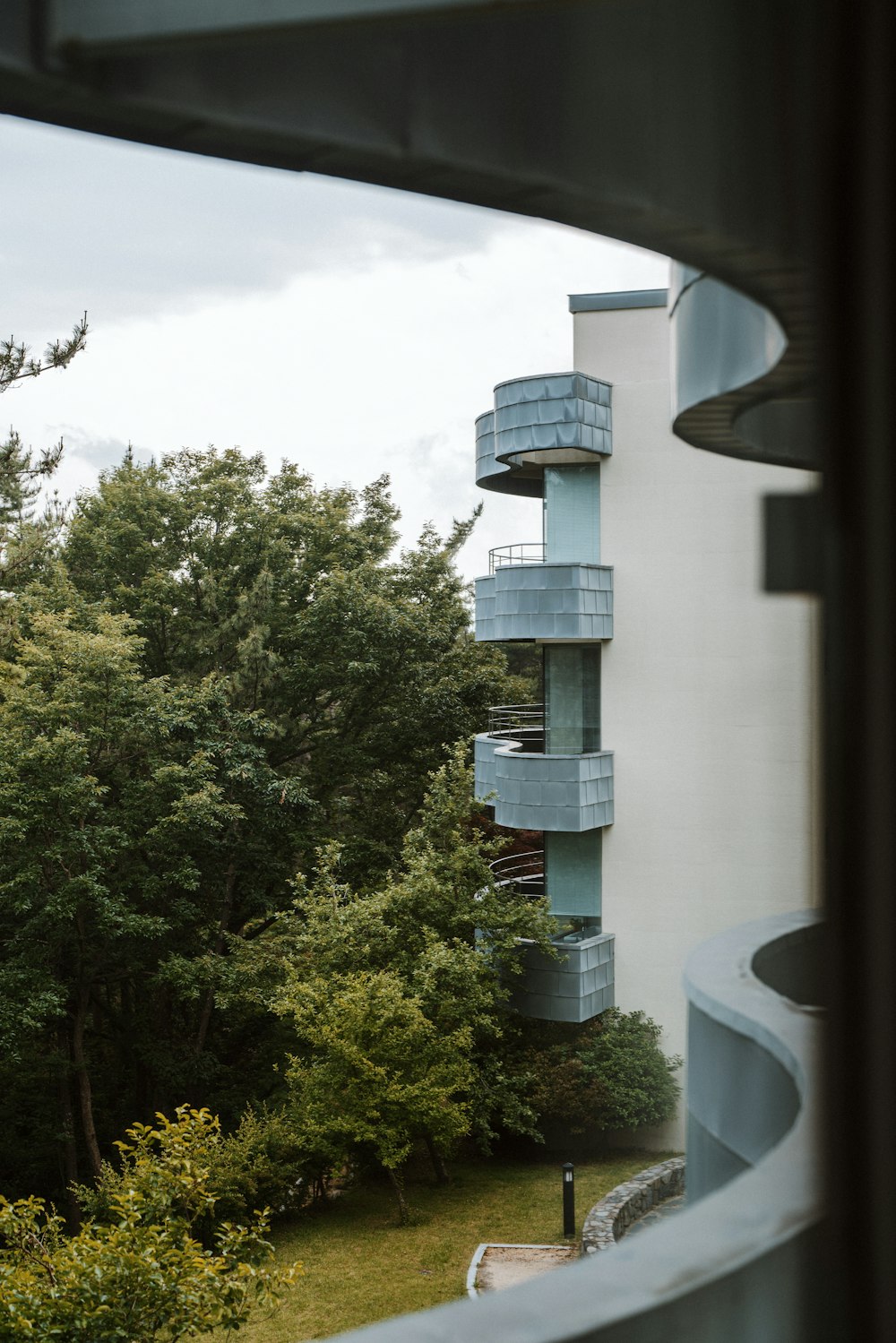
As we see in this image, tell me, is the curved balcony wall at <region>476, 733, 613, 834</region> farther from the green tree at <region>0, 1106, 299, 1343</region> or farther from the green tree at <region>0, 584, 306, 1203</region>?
the green tree at <region>0, 1106, 299, 1343</region>

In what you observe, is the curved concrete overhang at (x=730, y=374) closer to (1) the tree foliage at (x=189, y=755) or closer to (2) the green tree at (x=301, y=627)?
(1) the tree foliage at (x=189, y=755)

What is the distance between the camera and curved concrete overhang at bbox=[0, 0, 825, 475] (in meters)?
0.92

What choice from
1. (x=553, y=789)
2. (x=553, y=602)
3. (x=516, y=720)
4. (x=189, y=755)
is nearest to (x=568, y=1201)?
(x=553, y=789)

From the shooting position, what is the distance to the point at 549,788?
12.5m

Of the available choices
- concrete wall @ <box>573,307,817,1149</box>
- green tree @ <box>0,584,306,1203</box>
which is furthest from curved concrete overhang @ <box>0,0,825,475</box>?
green tree @ <box>0,584,306,1203</box>

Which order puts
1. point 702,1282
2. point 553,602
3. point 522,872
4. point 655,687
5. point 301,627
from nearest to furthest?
point 702,1282 → point 553,602 → point 655,687 → point 522,872 → point 301,627

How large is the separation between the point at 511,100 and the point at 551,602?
1132 cm

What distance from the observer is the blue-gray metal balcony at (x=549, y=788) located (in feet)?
40.7

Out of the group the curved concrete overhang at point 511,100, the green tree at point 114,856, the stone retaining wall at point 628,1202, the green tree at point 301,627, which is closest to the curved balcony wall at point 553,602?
the green tree at point 301,627

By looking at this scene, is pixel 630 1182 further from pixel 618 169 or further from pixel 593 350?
pixel 618 169

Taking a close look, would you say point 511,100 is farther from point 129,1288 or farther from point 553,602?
point 553,602

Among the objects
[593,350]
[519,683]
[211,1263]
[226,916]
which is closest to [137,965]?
[226,916]

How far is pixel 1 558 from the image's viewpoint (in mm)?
11906

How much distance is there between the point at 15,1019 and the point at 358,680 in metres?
6.34
